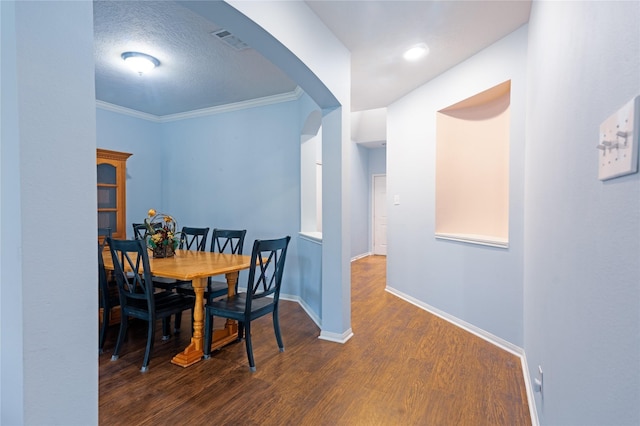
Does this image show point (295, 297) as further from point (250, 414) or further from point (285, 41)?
point (285, 41)

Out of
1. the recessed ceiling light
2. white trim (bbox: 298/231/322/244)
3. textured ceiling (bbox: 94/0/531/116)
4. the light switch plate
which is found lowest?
white trim (bbox: 298/231/322/244)

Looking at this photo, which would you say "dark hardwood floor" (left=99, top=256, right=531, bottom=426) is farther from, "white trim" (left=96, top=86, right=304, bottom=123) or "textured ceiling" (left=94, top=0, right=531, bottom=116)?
"white trim" (left=96, top=86, right=304, bottom=123)

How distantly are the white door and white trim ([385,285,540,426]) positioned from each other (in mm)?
3549

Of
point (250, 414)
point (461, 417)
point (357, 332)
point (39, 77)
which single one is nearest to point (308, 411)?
point (250, 414)

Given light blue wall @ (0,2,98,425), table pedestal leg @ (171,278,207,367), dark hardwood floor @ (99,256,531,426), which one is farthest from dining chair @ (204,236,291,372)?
light blue wall @ (0,2,98,425)

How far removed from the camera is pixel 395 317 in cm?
347

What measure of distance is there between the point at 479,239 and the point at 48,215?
3.11 m

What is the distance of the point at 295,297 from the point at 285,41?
3037 mm

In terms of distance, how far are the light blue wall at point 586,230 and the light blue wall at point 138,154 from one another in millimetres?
5100

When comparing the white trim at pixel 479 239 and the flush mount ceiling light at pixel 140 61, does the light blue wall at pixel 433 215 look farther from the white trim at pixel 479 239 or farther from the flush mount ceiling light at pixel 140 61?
the flush mount ceiling light at pixel 140 61

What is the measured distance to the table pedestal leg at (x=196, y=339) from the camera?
243cm

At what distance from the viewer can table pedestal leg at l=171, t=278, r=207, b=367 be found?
7.97 ft

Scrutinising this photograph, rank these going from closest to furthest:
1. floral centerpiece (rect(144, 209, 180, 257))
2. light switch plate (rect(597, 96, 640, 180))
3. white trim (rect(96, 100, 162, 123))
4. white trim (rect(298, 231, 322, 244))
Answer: light switch plate (rect(597, 96, 640, 180)), floral centerpiece (rect(144, 209, 180, 257)), white trim (rect(298, 231, 322, 244)), white trim (rect(96, 100, 162, 123))

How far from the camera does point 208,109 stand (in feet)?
15.8
